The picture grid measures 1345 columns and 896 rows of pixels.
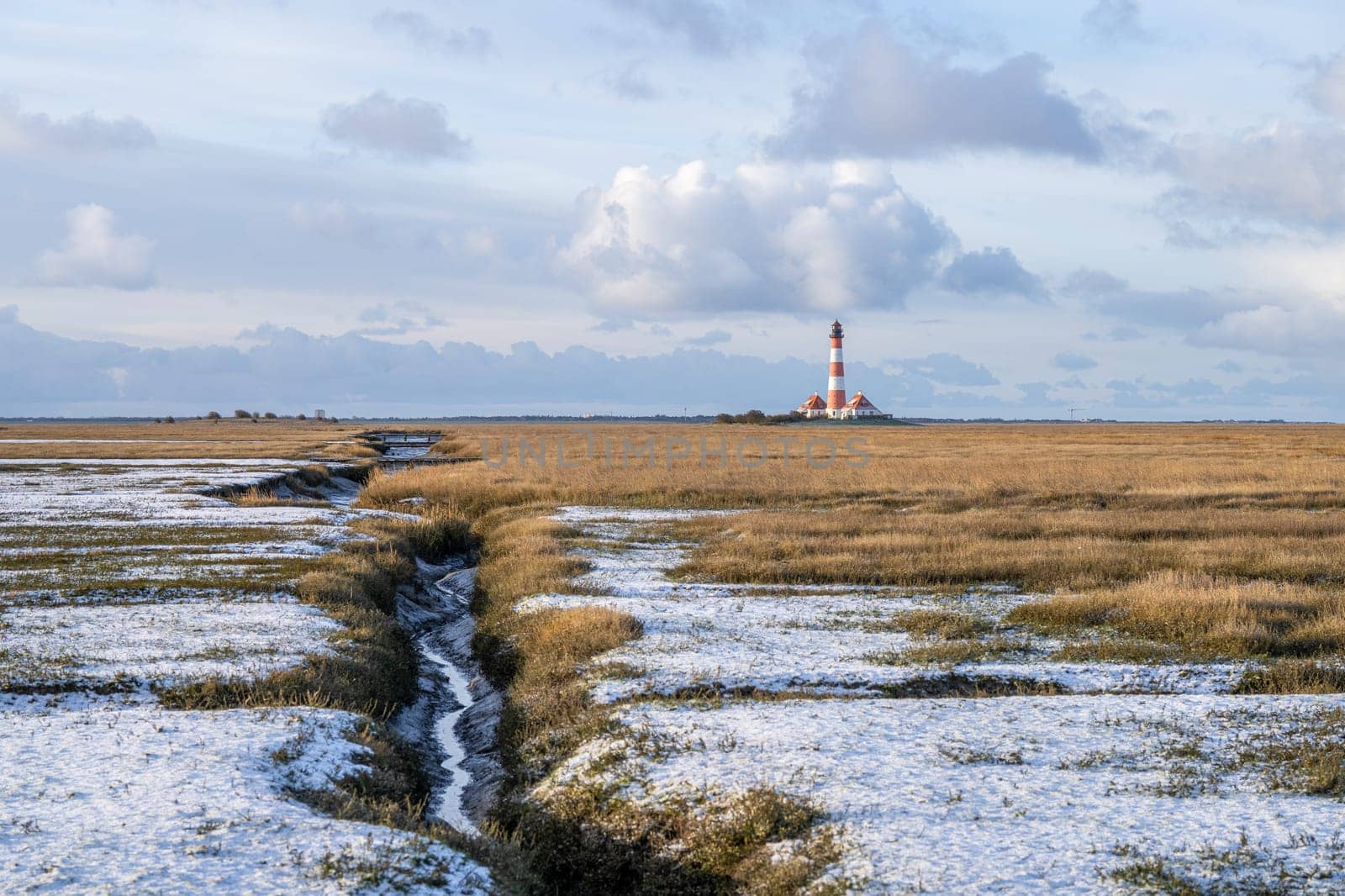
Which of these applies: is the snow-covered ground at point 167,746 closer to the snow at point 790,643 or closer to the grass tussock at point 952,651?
the snow at point 790,643

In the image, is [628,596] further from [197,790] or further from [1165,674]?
[197,790]

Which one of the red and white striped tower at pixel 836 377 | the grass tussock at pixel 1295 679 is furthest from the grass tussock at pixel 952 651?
the red and white striped tower at pixel 836 377

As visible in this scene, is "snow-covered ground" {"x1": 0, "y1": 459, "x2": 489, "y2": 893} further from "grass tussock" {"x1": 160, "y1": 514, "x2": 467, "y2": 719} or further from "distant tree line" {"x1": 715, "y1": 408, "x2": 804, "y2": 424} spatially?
"distant tree line" {"x1": 715, "y1": 408, "x2": 804, "y2": 424}

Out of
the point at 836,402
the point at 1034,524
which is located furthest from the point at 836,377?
the point at 1034,524

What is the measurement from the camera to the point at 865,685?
42.7 feet

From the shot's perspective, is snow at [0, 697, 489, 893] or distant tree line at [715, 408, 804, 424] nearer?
snow at [0, 697, 489, 893]

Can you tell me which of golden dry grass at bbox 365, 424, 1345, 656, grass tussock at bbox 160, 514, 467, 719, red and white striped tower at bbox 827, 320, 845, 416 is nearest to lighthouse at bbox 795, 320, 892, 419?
red and white striped tower at bbox 827, 320, 845, 416

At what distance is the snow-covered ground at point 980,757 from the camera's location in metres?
7.83

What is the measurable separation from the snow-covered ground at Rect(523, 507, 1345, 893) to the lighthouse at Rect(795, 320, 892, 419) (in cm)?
12100

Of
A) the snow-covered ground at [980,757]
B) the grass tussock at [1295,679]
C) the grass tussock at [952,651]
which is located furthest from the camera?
the grass tussock at [952,651]

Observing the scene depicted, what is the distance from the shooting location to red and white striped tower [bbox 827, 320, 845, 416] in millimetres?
133500

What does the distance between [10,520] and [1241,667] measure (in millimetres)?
28677

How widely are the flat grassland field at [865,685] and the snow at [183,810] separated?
318 millimetres

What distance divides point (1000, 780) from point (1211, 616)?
810 centimetres
